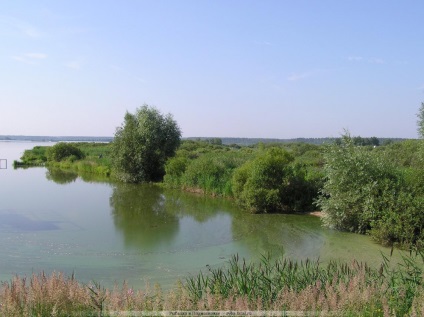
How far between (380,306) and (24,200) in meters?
17.9

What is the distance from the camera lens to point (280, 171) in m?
17.1

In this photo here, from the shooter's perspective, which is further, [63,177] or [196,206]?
[63,177]

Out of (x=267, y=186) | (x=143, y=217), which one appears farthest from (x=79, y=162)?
(x=267, y=186)

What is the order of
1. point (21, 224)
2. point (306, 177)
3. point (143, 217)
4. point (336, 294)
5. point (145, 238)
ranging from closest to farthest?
point (336, 294) < point (145, 238) < point (21, 224) < point (143, 217) < point (306, 177)

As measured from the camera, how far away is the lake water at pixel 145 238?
9383 mm

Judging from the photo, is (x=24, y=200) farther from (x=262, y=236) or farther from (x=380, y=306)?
(x=380, y=306)

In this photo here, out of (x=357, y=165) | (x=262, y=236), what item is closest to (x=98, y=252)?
(x=262, y=236)

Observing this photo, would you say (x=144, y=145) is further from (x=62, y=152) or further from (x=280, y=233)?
(x=62, y=152)

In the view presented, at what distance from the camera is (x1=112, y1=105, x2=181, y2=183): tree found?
1082 inches

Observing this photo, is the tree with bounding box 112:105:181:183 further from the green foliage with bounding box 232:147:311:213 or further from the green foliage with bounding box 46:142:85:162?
the green foliage with bounding box 46:142:85:162

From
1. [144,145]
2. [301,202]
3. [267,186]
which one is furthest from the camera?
[144,145]

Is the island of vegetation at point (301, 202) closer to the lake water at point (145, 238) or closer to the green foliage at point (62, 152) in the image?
→ the lake water at point (145, 238)

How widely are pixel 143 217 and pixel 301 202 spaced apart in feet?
20.4

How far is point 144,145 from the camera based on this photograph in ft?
90.3
